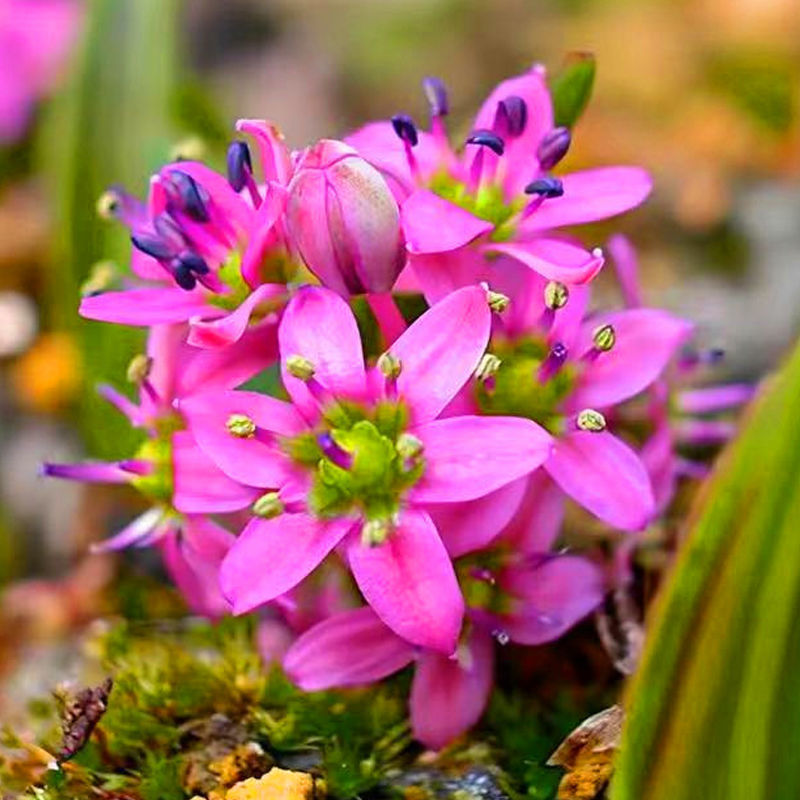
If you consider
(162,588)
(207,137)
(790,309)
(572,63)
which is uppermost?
(572,63)

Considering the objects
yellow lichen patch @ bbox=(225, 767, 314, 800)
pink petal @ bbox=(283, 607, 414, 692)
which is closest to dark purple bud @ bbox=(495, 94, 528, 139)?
pink petal @ bbox=(283, 607, 414, 692)

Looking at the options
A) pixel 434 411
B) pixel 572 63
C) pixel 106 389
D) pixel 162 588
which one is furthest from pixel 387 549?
pixel 162 588

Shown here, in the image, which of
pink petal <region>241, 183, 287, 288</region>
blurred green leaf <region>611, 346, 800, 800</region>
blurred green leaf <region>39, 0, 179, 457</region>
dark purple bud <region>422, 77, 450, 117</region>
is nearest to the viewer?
blurred green leaf <region>611, 346, 800, 800</region>

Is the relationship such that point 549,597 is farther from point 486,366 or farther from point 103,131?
point 103,131

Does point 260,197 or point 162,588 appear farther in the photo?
point 162,588

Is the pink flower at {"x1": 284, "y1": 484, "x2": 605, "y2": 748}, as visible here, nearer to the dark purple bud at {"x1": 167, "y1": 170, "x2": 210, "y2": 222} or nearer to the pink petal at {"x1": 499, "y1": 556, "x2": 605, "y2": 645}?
the pink petal at {"x1": 499, "y1": 556, "x2": 605, "y2": 645}

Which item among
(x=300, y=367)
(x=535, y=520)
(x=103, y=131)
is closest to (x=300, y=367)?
(x=300, y=367)

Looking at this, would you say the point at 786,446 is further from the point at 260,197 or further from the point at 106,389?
the point at 106,389
